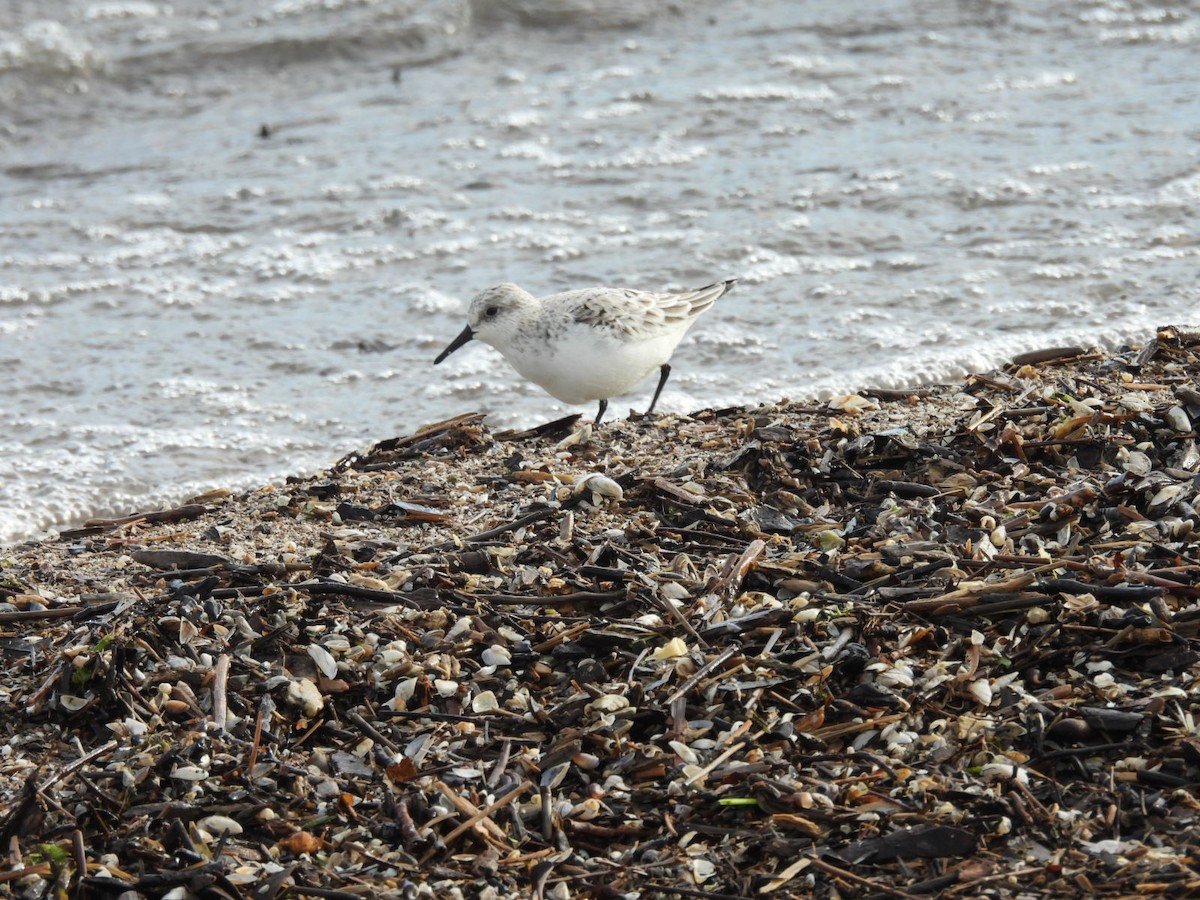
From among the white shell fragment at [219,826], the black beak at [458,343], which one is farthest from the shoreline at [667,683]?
the black beak at [458,343]

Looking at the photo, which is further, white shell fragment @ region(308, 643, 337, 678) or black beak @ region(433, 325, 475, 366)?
black beak @ region(433, 325, 475, 366)

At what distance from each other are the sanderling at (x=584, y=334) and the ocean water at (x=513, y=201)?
634 millimetres

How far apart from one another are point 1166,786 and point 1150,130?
6822 mm

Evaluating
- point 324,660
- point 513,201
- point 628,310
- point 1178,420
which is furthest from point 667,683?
point 513,201

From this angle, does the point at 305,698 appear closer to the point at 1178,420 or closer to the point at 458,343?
the point at 1178,420

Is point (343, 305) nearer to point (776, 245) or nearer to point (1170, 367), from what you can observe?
point (776, 245)

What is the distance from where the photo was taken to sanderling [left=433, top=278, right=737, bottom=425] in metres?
5.16

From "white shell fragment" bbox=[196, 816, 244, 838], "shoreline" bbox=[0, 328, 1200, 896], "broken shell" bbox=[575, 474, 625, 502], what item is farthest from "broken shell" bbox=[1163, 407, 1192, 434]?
"white shell fragment" bbox=[196, 816, 244, 838]

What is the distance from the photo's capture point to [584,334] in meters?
5.16

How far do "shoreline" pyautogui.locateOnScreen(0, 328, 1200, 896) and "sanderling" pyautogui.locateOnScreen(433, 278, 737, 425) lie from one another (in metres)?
1.23

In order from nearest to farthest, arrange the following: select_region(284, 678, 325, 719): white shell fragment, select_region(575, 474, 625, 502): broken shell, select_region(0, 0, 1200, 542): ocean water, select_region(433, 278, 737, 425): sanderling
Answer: select_region(284, 678, 325, 719): white shell fragment < select_region(575, 474, 625, 502): broken shell < select_region(433, 278, 737, 425): sanderling < select_region(0, 0, 1200, 542): ocean water

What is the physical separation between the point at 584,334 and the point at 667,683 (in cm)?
239

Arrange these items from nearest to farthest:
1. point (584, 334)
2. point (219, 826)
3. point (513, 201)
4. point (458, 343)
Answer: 1. point (219, 826)
2. point (584, 334)
3. point (458, 343)
4. point (513, 201)

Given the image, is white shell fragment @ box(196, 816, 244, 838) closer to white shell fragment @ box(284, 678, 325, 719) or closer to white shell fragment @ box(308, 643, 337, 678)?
white shell fragment @ box(284, 678, 325, 719)
